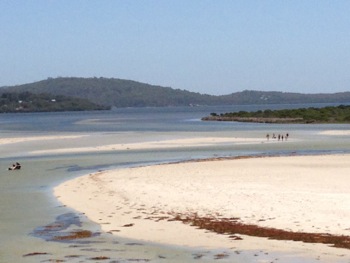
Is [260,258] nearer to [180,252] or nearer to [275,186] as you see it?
[180,252]

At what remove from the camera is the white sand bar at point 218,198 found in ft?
54.2

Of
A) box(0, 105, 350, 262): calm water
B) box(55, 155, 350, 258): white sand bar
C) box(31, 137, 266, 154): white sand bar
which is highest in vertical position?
box(55, 155, 350, 258): white sand bar

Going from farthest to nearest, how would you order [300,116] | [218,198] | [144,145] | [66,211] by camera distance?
[300,116]
[144,145]
[218,198]
[66,211]

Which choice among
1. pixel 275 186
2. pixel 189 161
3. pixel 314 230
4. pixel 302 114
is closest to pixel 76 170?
pixel 189 161

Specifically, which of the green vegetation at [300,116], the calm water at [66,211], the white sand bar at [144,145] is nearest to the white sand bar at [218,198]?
the calm water at [66,211]

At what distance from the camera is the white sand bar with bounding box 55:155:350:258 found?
1652 cm

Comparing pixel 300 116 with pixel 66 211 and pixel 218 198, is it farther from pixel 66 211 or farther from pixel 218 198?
pixel 66 211

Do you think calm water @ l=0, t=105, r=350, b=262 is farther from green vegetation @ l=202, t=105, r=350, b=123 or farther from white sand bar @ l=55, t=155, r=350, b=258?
green vegetation @ l=202, t=105, r=350, b=123

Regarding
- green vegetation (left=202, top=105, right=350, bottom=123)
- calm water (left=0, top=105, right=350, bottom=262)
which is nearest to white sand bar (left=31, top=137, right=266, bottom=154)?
calm water (left=0, top=105, right=350, bottom=262)

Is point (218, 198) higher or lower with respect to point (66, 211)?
higher

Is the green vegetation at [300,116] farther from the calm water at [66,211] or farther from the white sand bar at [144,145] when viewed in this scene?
the calm water at [66,211]

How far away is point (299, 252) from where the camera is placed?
46.9 ft

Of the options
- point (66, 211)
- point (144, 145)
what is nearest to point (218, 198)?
point (66, 211)

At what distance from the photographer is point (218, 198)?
21734 millimetres
